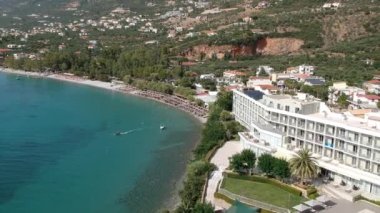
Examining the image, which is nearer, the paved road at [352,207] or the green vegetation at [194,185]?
the paved road at [352,207]

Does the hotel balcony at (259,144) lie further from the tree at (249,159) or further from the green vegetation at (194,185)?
the green vegetation at (194,185)

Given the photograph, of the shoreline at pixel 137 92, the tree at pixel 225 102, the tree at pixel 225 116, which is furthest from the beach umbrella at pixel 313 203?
the shoreline at pixel 137 92

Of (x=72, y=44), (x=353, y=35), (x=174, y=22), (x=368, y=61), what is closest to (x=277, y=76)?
(x=368, y=61)

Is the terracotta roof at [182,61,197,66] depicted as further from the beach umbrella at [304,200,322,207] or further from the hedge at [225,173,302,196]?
the beach umbrella at [304,200,322,207]

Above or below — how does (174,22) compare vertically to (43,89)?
above

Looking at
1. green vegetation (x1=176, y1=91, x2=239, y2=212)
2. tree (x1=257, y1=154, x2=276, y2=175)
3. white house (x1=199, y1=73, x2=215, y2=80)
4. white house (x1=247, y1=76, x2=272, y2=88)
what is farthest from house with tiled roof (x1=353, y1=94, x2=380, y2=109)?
white house (x1=199, y1=73, x2=215, y2=80)

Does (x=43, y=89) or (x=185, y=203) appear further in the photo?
(x=43, y=89)

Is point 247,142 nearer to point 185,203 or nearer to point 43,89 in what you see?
point 185,203
